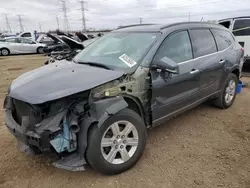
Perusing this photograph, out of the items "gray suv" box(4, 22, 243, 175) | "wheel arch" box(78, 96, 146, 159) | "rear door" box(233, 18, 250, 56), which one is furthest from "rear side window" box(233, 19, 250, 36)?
"wheel arch" box(78, 96, 146, 159)

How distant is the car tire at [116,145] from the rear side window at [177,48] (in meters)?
0.95

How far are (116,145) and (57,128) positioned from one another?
75cm

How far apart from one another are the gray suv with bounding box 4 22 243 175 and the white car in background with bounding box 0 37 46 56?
56.4ft

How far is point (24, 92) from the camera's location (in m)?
2.53

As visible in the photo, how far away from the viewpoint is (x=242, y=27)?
8.62 m

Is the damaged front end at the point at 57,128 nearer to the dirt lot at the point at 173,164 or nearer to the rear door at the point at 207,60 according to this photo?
the dirt lot at the point at 173,164

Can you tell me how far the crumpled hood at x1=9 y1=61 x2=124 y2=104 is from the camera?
7.84 feet

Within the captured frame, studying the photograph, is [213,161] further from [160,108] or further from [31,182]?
[31,182]

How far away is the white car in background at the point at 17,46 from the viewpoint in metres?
18.4

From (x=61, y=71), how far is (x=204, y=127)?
2608 millimetres

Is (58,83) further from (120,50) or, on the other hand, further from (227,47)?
(227,47)

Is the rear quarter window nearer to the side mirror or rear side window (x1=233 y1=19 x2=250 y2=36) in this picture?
the side mirror

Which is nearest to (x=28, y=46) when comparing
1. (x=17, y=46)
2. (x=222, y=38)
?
(x=17, y=46)

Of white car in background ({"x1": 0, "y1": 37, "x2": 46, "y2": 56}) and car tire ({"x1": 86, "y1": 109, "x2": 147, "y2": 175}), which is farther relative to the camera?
white car in background ({"x1": 0, "y1": 37, "x2": 46, "y2": 56})
